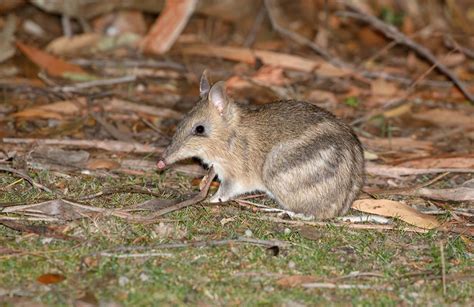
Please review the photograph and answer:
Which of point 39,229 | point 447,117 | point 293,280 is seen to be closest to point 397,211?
point 293,280

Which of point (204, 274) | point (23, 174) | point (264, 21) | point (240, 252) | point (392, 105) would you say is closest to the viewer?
point (204, 274)

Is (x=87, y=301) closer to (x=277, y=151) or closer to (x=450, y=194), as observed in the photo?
(x=277, y=151)

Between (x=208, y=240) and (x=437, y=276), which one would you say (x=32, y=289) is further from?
(x=437, y=276)

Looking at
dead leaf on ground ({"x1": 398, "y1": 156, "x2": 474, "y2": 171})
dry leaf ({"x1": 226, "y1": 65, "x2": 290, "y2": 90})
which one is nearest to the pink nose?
dead leaf on ground ({"x1": 398, "y1": 156, "x2": 474, "y2": 171})

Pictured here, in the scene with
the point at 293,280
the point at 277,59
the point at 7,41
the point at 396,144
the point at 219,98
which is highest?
the point at 219,98

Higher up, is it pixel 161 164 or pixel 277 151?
pixel 277 151

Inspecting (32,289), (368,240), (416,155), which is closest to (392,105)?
(416,155)
